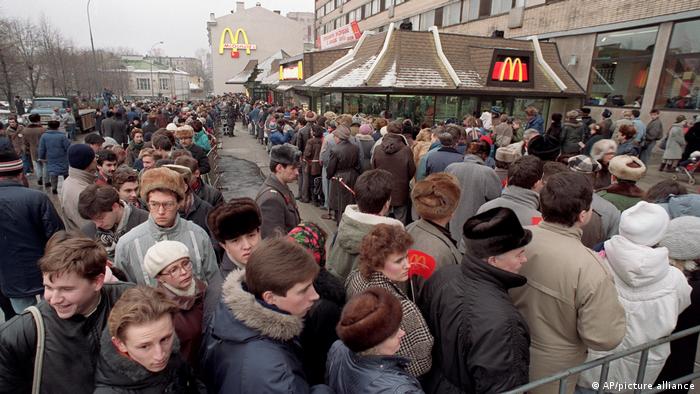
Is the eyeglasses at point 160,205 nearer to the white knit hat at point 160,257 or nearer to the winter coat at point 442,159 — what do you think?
the white knit hat at point 160,257

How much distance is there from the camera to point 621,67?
48.9 feet

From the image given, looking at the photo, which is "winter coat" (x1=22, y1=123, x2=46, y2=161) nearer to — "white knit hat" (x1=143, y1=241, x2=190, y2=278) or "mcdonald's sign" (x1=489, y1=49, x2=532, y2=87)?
"white knit hat" (x1=143, y1=241, x2=190, y2=278)

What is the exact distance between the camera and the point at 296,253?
1742 mm

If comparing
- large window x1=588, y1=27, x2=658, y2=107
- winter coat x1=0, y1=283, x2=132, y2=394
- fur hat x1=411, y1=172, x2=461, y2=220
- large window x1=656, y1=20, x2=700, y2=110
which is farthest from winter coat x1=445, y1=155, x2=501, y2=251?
large window x1=588, y1=27, x2=658, y2=107

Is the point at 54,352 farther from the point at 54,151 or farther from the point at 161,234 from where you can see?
the point at 54,151

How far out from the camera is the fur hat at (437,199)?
8.67 ft

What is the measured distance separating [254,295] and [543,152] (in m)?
4.25

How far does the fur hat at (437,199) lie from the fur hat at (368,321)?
113 cm

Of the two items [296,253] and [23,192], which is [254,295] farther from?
[23,192]

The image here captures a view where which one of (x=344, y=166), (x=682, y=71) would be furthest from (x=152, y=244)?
(x=682, y=71)

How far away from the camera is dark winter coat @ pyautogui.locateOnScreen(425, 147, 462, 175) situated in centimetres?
548

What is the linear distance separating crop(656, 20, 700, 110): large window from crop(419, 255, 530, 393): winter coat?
15138mm

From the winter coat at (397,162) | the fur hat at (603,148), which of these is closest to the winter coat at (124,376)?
the winter coat at (397,162)

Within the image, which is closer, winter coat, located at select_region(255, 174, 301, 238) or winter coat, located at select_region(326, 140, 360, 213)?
winter coat, located at select_region(255, 174, 301, 238)
